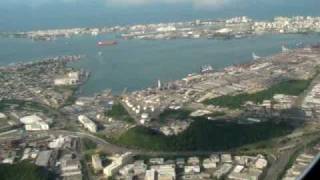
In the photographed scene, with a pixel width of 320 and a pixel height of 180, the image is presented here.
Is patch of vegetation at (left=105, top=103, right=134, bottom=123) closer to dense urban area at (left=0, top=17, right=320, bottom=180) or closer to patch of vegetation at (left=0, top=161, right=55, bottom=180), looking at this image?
dense urban area at (left=0, top=17, right=320, bottom=180)

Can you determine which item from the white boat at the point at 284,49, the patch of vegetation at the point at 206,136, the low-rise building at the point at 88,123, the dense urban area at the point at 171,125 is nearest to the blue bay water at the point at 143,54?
the white boat at the point at 284,49

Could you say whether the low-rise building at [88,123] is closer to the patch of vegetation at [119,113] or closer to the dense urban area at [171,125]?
the dense urban area at [171,125]

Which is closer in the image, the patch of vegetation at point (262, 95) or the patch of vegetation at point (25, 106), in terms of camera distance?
the patch of vegetation at point (262, 95)

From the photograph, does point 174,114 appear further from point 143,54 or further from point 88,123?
point 143,54

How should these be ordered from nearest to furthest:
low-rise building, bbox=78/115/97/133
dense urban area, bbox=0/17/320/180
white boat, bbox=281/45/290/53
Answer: dense urban area, bbox=0/17/320/180, low-rise building, bbox=78/115/97/133, white boat, bbox=281/45/290/53

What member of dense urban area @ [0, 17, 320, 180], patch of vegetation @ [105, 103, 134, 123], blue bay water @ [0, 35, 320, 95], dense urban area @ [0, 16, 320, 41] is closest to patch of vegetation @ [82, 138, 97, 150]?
dense urban area @ [0, 17, 320, 180]

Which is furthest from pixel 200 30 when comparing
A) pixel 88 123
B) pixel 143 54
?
pixel 88 123

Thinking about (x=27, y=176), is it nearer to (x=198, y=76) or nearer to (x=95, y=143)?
(x=95, y=143)
